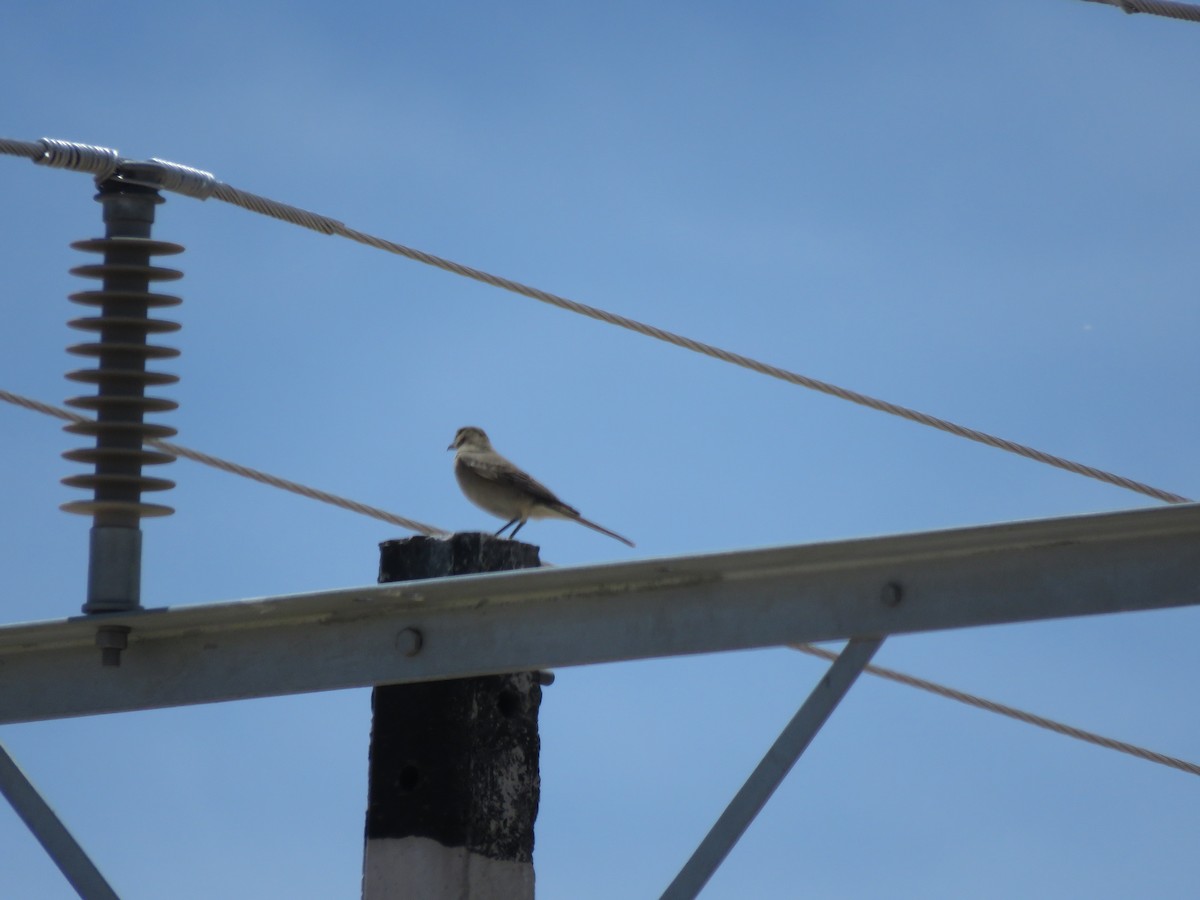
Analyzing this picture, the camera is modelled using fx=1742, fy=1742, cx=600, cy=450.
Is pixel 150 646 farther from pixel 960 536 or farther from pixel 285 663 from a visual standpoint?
pixel 960 536

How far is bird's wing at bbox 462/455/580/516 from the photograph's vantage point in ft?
32.5

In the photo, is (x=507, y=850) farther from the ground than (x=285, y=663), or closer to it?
closer to it

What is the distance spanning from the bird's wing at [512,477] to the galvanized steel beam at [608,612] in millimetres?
4901

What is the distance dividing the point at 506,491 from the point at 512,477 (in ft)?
0.31

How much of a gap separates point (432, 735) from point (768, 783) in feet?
4.13

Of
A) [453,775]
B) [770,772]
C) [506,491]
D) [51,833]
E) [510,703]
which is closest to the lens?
[770,772]

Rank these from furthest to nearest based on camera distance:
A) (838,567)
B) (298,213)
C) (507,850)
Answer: (298,213) → (507,850) → (838,567)

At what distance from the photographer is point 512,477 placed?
10078 millimetres

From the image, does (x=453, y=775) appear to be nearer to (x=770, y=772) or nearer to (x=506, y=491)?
(x=770, y=772)

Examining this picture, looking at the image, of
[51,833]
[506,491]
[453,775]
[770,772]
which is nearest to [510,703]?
[453,775]

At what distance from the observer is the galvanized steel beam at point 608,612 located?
4133mm

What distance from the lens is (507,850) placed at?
5.04m


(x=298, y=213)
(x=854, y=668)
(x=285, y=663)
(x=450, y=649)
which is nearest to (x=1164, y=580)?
(x=854, y=668)

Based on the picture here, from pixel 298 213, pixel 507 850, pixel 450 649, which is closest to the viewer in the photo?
pixel 450 649
